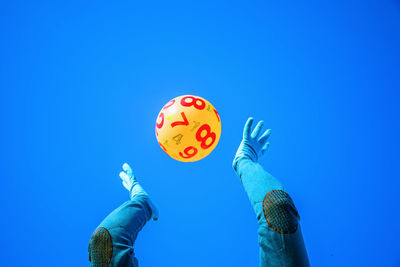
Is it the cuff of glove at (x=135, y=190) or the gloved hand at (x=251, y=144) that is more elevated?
the gloved hand at (x=251, y=144)

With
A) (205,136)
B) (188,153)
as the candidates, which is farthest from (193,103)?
(188,153)

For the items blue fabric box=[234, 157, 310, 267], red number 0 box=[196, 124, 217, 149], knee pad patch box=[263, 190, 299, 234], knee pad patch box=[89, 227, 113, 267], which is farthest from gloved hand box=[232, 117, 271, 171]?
knee pad patch box=[89, 227, 113, 267]

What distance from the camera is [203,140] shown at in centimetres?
402

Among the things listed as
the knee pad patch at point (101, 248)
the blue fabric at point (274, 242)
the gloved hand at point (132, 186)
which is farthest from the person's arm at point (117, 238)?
the blue fabric at point (274, 242)

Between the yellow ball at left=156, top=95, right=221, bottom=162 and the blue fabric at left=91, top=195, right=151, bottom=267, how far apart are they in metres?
1.73

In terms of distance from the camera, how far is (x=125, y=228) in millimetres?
1995

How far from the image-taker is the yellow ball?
12.8 ft

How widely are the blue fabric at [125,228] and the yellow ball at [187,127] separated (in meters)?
1.73

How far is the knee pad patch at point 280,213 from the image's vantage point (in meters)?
1.51

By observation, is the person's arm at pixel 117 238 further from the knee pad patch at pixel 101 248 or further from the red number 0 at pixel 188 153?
the red number 0 at pixel 188 153

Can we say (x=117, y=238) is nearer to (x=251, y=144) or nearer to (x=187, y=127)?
(x=251, y=144)

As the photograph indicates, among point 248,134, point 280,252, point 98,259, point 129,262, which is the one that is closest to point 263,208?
point 280,252

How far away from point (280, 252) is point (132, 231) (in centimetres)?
110

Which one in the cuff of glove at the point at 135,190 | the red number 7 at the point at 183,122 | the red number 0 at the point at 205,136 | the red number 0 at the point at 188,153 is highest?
the red number 7 at the point at 183,122
